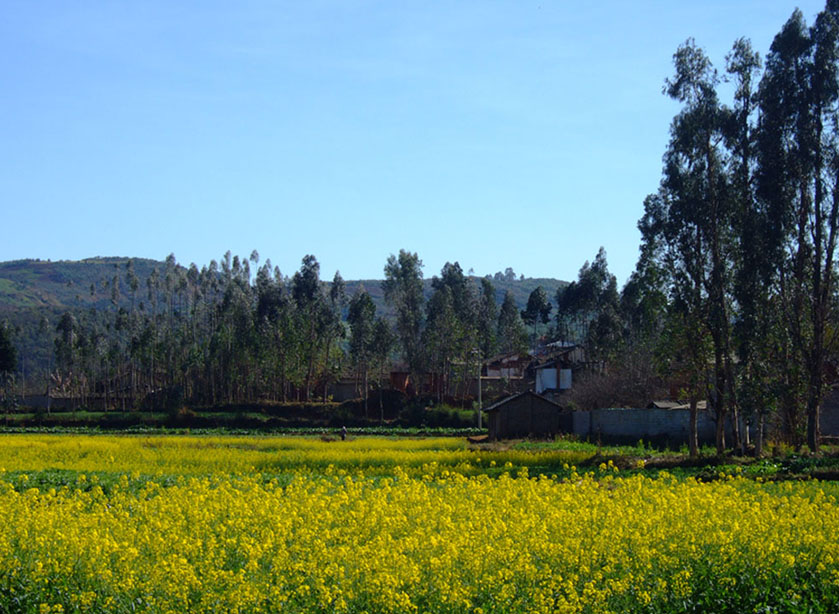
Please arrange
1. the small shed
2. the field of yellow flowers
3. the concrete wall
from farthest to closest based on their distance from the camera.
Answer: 1. the small shed
2. the concrete wall
3. the field of yellow flowers

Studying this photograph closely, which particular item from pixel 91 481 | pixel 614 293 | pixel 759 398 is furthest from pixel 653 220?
pixel 614 293

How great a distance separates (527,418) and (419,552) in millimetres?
41090

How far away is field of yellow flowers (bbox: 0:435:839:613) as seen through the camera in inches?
398

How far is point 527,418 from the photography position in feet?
169

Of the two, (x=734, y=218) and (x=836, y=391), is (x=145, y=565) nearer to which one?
(x=734, y=218)

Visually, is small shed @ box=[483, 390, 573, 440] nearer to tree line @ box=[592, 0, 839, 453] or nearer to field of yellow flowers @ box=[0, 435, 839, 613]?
tree line @ box=[592, 0, 839, 453]

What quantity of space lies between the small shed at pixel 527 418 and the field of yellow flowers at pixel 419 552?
3448cm

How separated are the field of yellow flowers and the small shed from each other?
113 feet

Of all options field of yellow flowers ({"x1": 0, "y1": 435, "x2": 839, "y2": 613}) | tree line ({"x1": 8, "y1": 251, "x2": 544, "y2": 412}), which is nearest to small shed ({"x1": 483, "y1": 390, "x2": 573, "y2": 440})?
tree line ({"x1": 8, "y1": 251, "x2": 544, "y2": 412})

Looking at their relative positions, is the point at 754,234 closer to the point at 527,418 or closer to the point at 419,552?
the point at 527,418

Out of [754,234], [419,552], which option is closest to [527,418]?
[754,234]

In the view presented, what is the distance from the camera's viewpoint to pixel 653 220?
128ft

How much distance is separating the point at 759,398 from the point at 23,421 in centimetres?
6327

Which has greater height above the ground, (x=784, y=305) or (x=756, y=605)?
(x=784, y=305)
